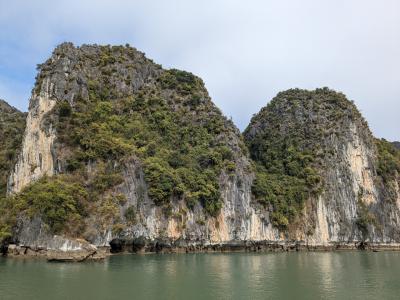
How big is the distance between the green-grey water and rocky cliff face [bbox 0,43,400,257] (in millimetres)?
7024

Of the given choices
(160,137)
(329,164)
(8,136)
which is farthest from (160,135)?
(329,164)

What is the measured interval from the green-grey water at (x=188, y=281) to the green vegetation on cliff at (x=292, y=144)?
26194 mm

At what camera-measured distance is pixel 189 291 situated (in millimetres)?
23922

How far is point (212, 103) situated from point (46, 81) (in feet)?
83.4

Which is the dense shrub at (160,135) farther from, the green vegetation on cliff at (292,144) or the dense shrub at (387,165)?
the dense shrub at (387,165)

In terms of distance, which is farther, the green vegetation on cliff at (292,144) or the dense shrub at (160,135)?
the green vegetation on cliff at (292,144)

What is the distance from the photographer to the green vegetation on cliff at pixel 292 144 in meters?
63.3

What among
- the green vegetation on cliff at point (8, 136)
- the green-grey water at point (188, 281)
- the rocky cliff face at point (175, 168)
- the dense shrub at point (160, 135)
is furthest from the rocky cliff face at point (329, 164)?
the green vegetation on cliff at point (8, 136)

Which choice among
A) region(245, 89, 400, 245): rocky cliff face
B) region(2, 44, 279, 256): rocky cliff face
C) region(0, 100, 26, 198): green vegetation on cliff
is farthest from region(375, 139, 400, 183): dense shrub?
region(0, 100, 26, 198): green vegetation on cliff

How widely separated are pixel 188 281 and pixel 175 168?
95.4ft

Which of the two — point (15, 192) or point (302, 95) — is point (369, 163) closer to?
point (302, 95)

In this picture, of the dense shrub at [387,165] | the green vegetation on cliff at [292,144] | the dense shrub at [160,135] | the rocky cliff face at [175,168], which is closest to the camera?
the rocky cliff face at [175,168]

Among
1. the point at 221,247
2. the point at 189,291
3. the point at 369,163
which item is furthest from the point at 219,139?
the point at 189,291

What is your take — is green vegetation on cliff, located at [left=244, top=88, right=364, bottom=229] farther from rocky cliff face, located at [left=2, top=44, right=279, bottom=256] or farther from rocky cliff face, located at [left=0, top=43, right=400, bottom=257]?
rocky cliff face, located at [left=2, top=44, right=279, bottom=256]
